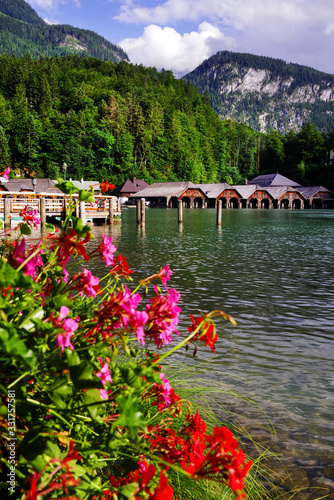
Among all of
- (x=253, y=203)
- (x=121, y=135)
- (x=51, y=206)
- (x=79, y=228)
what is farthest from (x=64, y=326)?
(x=121, y=135)

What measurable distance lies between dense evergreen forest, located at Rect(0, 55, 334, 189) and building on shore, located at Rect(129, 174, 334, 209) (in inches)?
460

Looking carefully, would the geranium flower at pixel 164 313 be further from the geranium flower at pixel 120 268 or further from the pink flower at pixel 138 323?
the geranium flower at pixel 120 268

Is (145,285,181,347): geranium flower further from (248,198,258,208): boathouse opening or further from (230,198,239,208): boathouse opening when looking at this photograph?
(248,198,258,208): boathouse opening

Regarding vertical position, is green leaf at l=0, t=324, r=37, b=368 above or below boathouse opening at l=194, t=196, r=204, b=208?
below

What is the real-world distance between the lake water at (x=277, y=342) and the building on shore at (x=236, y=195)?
68853mm

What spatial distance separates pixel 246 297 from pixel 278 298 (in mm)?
811

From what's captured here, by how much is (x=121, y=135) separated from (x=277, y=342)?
367 ft

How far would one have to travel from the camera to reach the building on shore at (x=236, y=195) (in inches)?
3430

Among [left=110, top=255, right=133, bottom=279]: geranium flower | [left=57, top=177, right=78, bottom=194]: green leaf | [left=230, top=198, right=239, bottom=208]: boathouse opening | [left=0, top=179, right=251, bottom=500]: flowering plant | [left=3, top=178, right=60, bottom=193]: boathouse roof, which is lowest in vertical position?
[left=0, top=179, right=251, bottom=500]: flowering plant

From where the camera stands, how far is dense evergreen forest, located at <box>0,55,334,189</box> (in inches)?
4181

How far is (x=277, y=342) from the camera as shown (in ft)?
25.3

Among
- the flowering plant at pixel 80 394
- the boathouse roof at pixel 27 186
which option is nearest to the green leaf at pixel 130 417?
the flowering plant at pixel 80 394

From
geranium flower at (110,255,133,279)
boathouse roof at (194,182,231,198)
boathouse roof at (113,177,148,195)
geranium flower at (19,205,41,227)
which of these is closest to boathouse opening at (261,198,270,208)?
boathouse roof at (194,182,231,198)

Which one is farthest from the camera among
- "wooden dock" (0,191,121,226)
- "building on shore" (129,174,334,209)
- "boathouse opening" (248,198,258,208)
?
"boathouse opening" (248,198,258,208)
